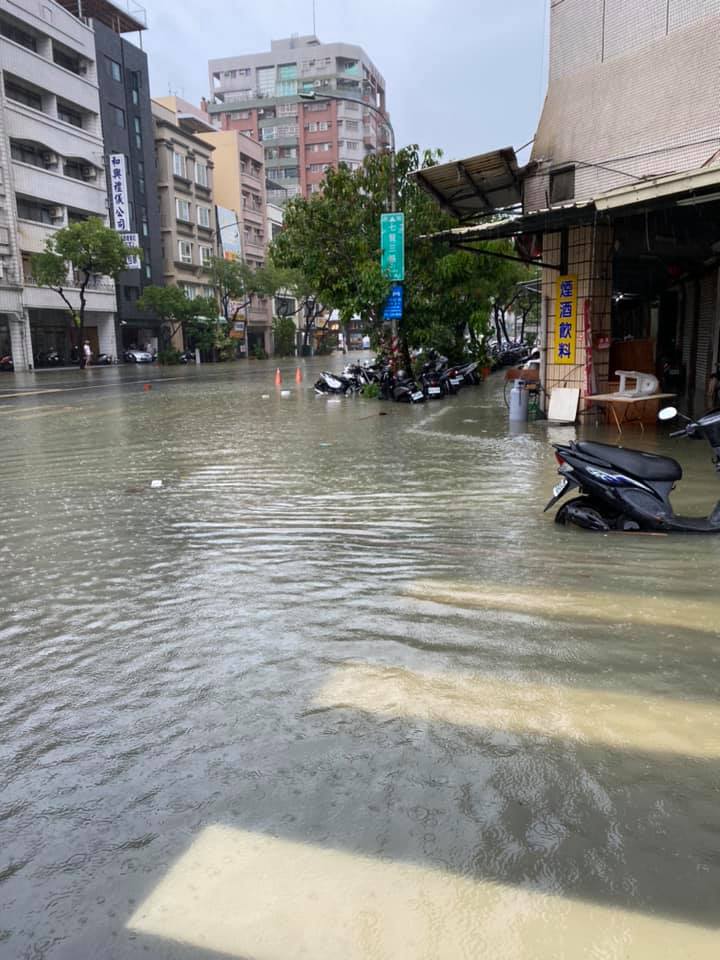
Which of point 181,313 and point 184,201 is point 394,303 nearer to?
point 181,313

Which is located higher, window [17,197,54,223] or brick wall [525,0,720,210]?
window [17,197,54,223]

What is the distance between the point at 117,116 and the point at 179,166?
22.6 ft

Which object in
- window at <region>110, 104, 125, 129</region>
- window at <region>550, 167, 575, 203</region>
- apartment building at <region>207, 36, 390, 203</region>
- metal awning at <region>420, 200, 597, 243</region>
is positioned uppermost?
apartment building at <region>207, 36, 390, 203</region>

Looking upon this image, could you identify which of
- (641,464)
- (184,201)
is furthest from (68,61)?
(641,464)

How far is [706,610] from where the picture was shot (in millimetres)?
4422

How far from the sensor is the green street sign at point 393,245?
56.1 ft

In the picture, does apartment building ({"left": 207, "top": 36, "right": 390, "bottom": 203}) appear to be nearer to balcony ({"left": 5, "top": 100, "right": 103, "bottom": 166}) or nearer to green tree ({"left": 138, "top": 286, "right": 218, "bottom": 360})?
green tree ({"left": 138, "top": 286, "right": 218, "bottom": 360})

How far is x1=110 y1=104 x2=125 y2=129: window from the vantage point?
51.9 m

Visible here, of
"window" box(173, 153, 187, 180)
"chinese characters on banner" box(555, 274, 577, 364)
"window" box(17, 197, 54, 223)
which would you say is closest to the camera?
"chinese characters on banner" box(555, 274, 577, 364)

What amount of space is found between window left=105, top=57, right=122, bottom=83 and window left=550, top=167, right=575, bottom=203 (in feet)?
158

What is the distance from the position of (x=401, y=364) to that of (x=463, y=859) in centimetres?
1862

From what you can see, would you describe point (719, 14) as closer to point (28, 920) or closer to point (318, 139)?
point (28, 920)

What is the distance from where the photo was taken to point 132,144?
53.9 meters

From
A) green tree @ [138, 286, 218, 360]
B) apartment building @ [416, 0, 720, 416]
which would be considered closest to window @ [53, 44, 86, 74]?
green tree @ [138, 286, 218, 360]
